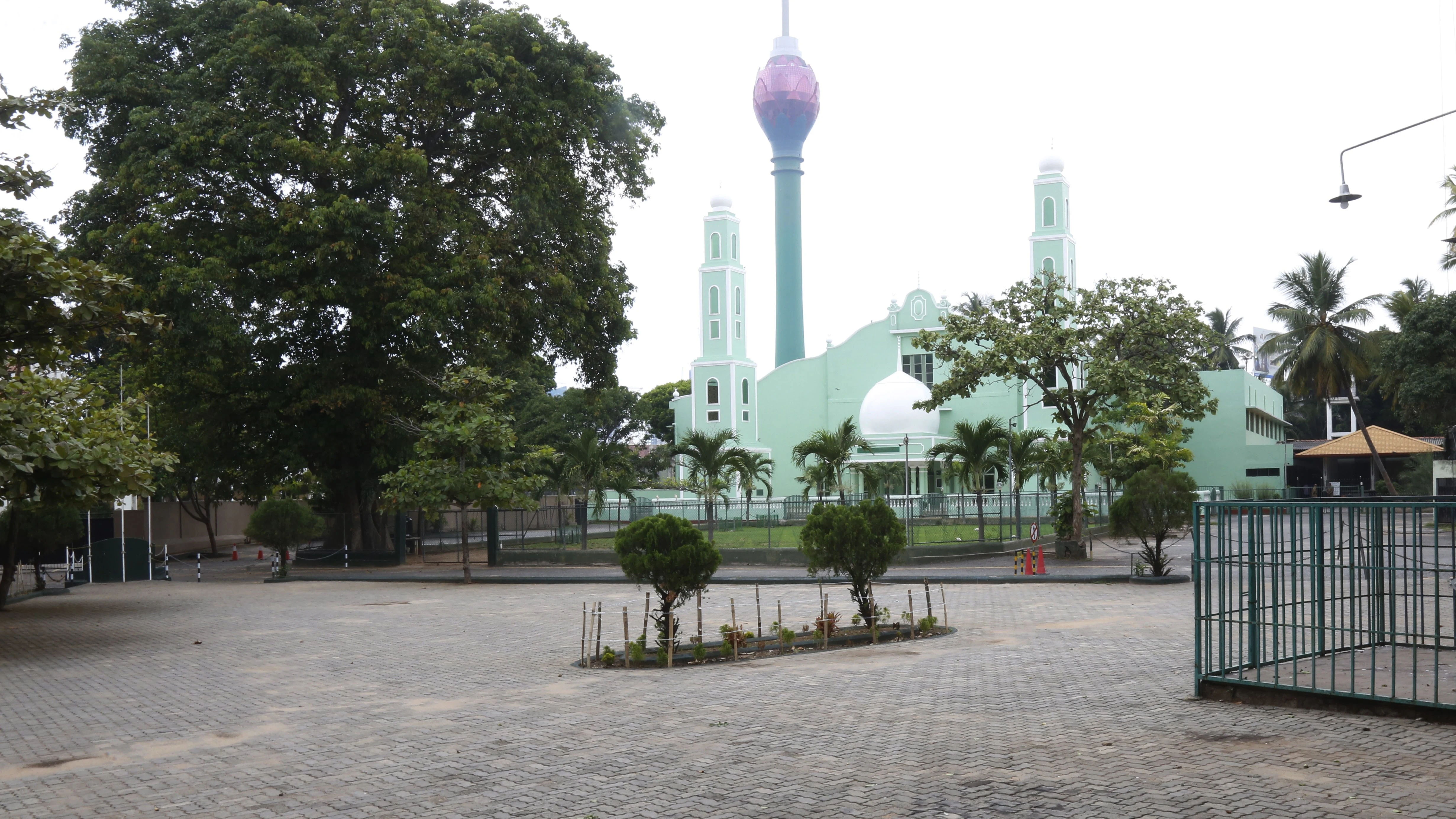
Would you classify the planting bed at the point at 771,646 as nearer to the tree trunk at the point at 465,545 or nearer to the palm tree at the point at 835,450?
the tree trunk at the point at 465,545

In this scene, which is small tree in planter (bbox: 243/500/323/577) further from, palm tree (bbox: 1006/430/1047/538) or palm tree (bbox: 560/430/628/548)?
palm tree (bbox: 1006/430/1047/538)

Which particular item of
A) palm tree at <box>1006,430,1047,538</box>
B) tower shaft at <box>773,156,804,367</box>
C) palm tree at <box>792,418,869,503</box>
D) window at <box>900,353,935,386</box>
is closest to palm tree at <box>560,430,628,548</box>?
palm tree at <box>792,418,869,503</box>

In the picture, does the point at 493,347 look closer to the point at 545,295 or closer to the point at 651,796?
the point at 545,295

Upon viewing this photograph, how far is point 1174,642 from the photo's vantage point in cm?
1362

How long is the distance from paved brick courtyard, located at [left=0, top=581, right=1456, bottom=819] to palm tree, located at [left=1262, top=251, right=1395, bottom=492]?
4082 centimetres

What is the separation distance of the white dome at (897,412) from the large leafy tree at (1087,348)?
28.9m

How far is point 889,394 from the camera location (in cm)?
6062

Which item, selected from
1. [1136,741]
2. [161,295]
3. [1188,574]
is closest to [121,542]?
[161,295]

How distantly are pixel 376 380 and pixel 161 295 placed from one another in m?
5.55

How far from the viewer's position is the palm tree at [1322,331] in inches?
1998

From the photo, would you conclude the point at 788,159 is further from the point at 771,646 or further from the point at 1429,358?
the point at 771,646

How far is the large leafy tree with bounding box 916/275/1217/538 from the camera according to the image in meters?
28.2

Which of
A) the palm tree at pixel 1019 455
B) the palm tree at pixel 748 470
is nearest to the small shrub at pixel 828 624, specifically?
the palm tree at pixel 1019 455

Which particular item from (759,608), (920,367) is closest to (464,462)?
(759,608)
